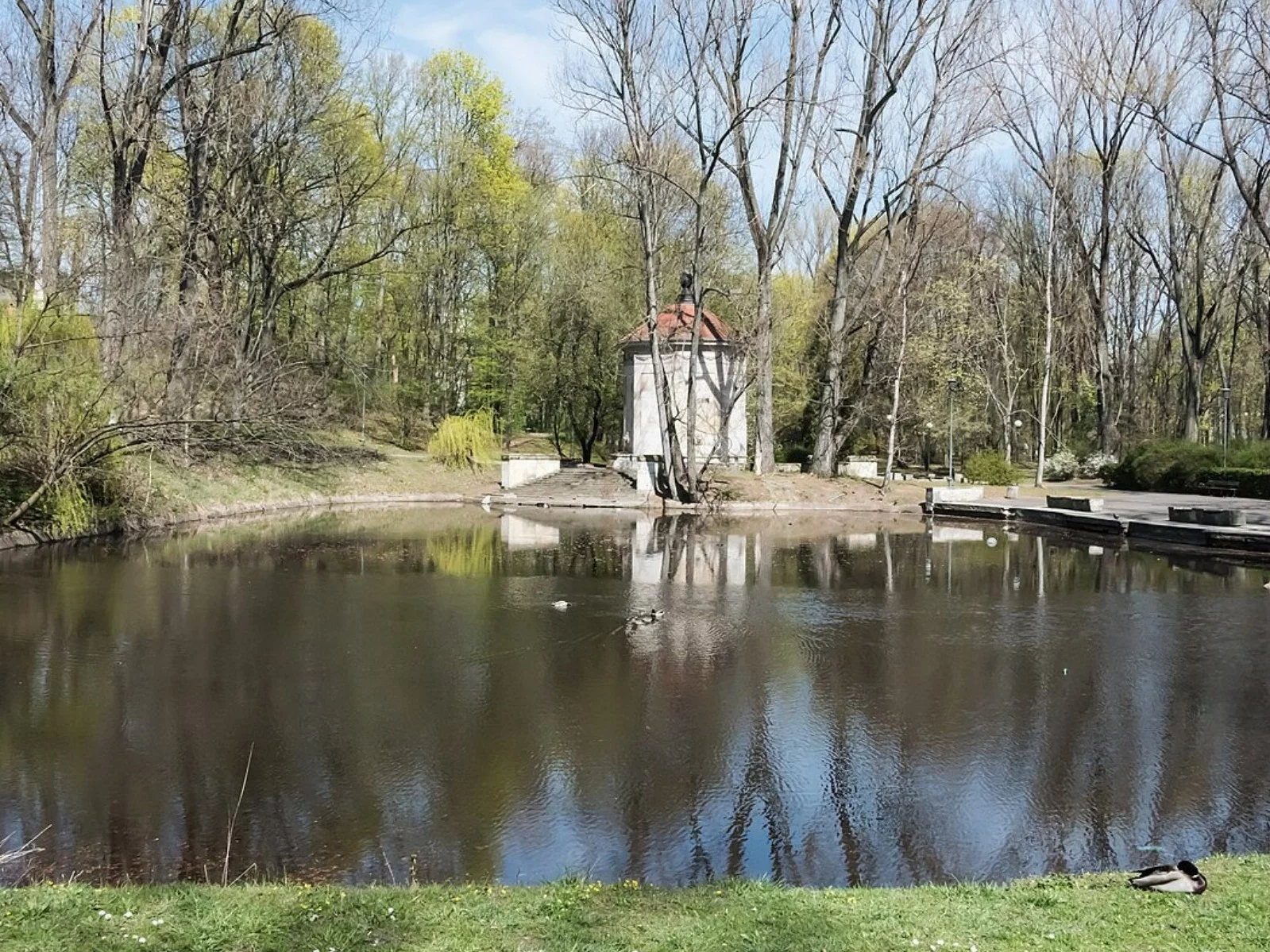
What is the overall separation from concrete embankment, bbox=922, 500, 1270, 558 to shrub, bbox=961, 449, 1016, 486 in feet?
17.4

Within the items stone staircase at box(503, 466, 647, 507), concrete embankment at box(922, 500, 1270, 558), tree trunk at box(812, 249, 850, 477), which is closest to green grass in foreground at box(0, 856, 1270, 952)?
concrete embankment at box(922, 500, 1270, 558)

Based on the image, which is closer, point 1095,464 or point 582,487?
point 582,487

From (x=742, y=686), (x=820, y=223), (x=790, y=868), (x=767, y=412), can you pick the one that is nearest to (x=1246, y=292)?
(x=820, y=223)

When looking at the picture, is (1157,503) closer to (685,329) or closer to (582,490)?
(685,329)

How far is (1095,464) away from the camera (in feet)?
127

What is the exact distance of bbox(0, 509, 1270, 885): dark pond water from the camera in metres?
5.61

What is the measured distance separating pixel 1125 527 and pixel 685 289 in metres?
15.8

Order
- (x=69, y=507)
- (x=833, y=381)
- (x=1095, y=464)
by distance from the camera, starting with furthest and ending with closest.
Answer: (x=1095, y=464) < (x=833, y=381) < (x=69, y=507)

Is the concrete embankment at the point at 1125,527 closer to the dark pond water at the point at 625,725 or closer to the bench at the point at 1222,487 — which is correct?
the dark pond water at the point at 625,725

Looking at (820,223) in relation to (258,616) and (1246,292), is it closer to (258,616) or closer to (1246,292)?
(1246,292)

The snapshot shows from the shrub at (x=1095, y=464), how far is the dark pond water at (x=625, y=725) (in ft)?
80.1

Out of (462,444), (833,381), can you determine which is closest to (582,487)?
(462,444)

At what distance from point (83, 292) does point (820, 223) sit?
36818 millimetres

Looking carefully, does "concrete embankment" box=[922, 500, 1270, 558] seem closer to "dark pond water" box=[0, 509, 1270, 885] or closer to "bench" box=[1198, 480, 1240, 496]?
"dark pond water" box=[0, 509, 1270, 885]
